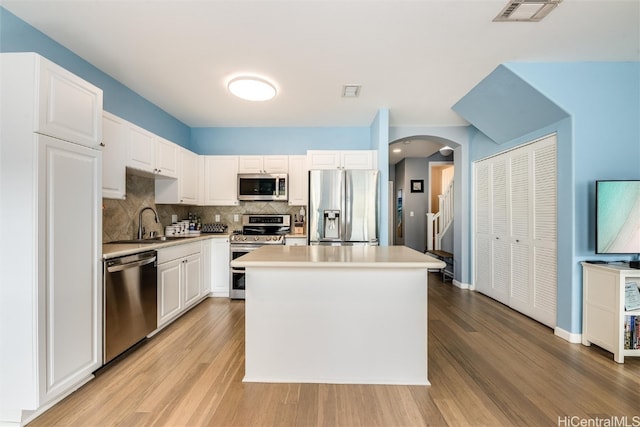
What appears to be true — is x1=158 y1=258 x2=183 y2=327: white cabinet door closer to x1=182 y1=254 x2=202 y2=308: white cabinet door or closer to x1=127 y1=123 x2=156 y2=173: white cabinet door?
x1=182 y1=254 x2=202 y2=308: white cabinet door

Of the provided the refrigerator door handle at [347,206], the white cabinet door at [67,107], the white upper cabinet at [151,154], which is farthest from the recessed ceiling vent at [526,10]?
the white upper cabinet at [151,154]

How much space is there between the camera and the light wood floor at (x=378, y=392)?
1631mm

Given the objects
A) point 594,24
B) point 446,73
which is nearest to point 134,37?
point 446,73

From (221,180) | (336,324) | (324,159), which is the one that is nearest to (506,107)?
(324,159)

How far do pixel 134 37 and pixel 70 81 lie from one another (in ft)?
2.16

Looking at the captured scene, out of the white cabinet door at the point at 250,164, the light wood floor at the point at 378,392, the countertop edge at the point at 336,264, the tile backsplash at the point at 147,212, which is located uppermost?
the white cabinet door at the point at 250,164

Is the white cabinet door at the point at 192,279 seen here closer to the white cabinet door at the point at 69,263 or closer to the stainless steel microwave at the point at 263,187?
the stainless steel microwave at the point at 263,187

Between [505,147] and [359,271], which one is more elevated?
[505,147]

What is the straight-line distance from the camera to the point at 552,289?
289cm

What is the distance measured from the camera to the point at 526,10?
1893 millimetres

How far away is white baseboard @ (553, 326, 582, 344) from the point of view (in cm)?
258

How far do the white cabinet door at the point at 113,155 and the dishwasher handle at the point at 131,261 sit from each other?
1.99 feet

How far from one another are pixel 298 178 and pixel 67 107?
2851 mm

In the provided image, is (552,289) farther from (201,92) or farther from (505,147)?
(201,92)
